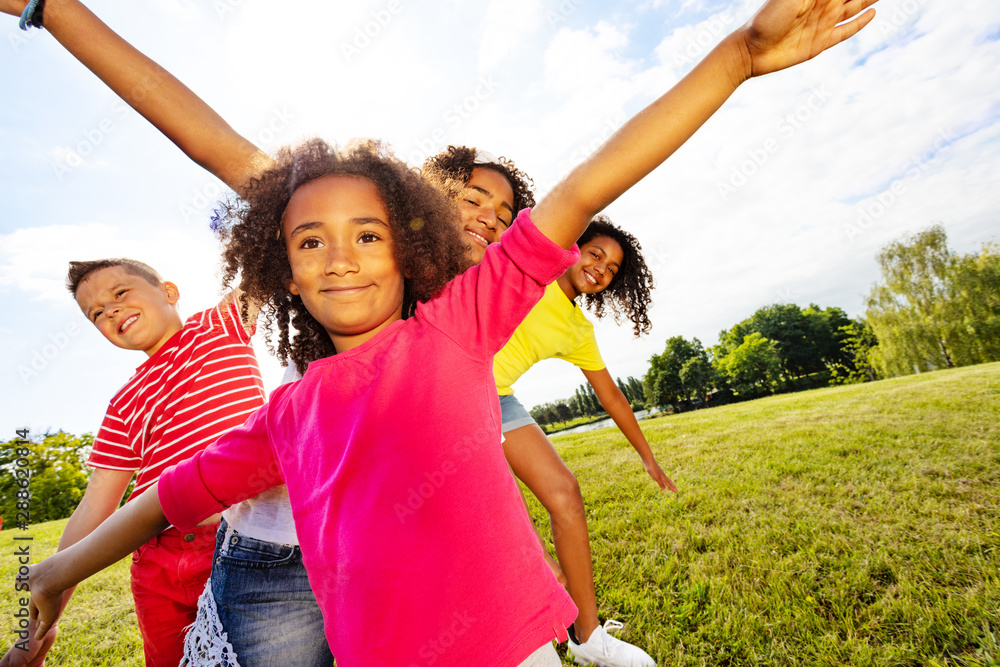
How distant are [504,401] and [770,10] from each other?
7.92ft

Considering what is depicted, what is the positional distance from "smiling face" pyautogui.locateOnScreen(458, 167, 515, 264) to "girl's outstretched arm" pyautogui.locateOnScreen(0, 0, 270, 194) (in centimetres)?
130

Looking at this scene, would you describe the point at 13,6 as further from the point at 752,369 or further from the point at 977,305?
the point at 752,369

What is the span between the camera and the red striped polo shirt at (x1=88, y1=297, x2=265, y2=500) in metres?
2.09

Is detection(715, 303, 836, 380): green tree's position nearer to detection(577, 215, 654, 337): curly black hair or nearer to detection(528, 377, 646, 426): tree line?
detection(528, 377, 646, 426): tree line

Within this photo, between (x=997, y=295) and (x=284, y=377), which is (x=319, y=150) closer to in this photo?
(x=284, y=377)

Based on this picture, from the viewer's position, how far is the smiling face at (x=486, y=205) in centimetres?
276

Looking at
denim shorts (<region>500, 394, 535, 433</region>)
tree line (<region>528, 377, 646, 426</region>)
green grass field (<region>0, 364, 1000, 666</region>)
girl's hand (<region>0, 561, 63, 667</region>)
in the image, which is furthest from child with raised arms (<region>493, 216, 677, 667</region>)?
tree line (<region>528, 377, 646, 426</region>)

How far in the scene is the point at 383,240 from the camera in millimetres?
1403

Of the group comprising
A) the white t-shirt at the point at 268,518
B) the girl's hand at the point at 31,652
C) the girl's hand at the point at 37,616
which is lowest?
the girl's hand at the point at 31,652

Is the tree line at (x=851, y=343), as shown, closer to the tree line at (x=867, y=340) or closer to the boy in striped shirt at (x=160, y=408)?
the tree line at (x=867, y=340)

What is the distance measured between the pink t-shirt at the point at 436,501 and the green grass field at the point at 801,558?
6.04ft

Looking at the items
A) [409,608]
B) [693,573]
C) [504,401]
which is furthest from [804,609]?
[409,608]

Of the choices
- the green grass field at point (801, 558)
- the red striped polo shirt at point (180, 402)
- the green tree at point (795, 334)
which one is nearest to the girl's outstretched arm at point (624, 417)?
the green grass field at point (801, 558)

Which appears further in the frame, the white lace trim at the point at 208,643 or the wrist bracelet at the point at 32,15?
the white lace trim at the point at 208,643
